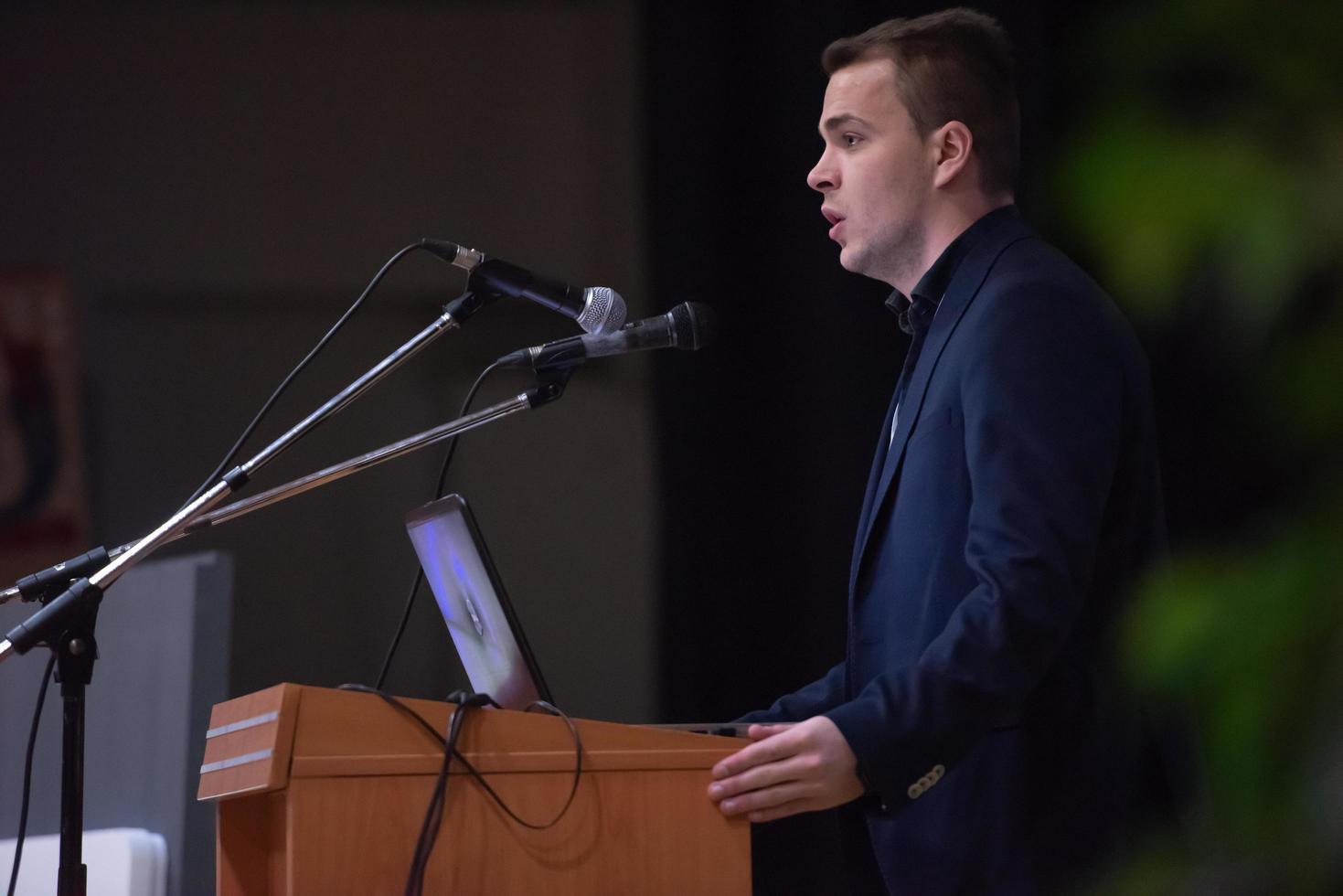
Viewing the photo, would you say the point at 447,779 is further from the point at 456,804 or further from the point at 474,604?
the point at 474,604

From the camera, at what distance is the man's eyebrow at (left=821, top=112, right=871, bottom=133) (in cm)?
192

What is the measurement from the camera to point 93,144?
352cm

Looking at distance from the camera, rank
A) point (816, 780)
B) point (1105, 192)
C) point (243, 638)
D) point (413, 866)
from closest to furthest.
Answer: point (1105, 192) → point (413, 866) → point (816, 780) → point (243, 638)

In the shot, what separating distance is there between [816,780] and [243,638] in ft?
7.64

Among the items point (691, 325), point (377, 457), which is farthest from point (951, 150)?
point (377, 457)

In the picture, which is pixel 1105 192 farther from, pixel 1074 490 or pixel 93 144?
pixel 93 144

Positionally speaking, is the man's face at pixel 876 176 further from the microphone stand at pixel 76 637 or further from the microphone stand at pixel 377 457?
the microphone stand at pixel 76 637

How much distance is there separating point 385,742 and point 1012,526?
0.65 metres

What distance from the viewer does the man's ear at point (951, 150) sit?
1875 millimetres

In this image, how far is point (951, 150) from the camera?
1885 mm

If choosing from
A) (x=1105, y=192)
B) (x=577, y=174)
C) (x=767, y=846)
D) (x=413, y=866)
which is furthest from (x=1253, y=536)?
(x=577, y=174)

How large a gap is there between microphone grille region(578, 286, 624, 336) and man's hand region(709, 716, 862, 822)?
44 cm

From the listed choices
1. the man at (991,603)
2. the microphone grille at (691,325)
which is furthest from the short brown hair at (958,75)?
the microphone grille at (691,325)

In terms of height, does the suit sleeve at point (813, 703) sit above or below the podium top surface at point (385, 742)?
below
